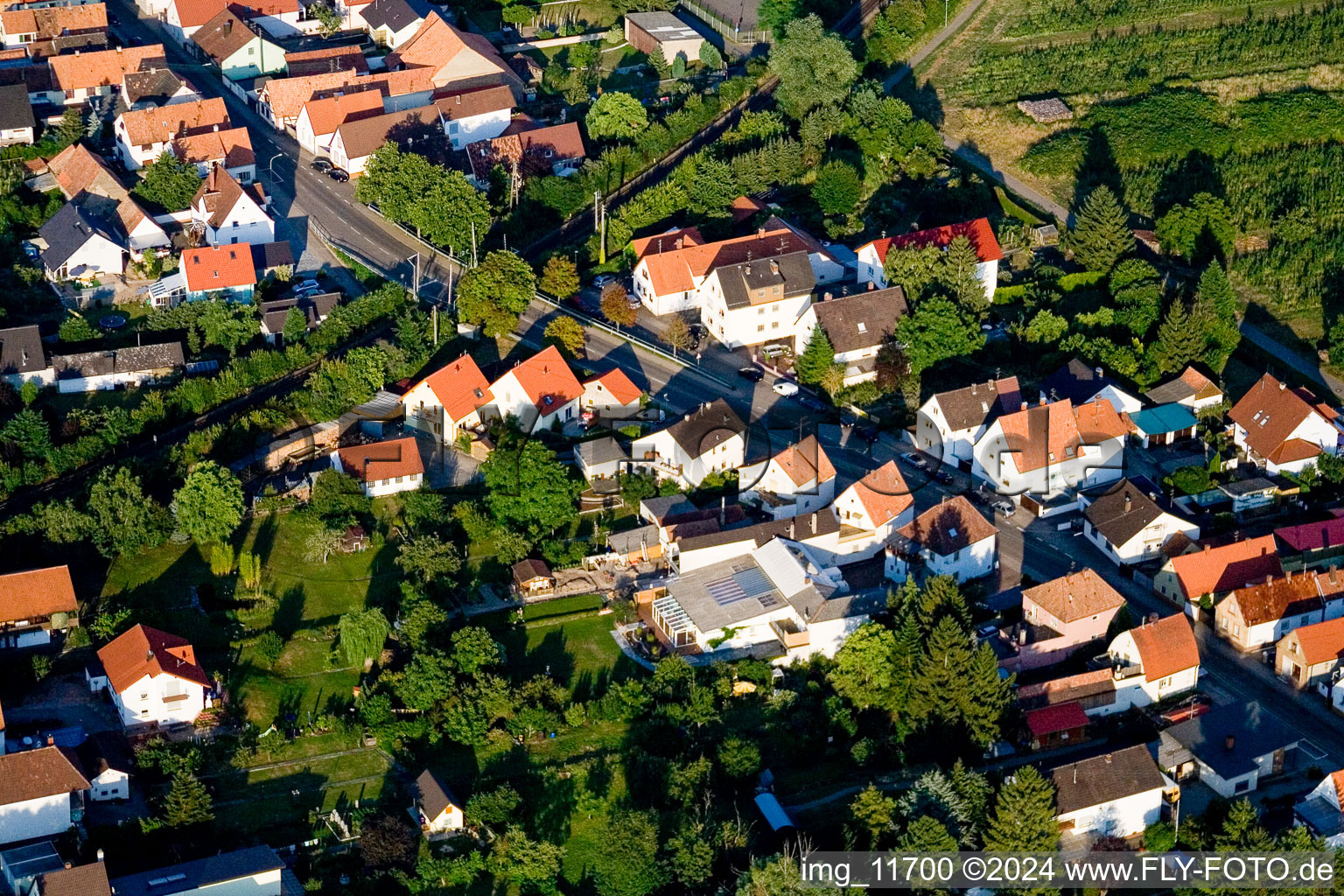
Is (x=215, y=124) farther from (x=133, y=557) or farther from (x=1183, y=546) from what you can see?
(x=1183, y=546)

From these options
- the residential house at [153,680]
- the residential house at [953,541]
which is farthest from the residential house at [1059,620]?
the residential house at [153,680]

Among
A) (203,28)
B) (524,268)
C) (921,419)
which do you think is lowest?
(921,419)

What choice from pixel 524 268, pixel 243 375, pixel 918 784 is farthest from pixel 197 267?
pixel 918 784

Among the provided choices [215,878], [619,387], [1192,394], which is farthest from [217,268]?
[1192,394]

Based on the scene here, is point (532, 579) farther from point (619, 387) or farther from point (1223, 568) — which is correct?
point (1223, 568)

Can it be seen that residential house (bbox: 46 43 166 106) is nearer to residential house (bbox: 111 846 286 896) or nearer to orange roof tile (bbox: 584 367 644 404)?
orange roof tile (bbox: 584 367 644 404)

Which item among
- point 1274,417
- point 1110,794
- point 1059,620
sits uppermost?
point 1274,417
